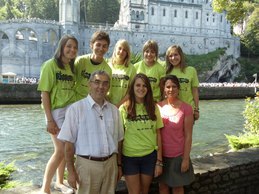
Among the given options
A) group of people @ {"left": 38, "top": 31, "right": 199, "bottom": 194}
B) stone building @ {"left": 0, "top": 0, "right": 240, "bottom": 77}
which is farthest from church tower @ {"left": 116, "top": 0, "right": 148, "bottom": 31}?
group of people @ {"left": 38, "top": 31, "right": 199, "bottom": 194}

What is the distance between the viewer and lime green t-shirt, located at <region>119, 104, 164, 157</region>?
3828mm

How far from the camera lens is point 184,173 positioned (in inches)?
160

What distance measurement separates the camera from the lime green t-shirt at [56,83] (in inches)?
158

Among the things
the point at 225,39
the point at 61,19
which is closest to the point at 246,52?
the point at 225,39

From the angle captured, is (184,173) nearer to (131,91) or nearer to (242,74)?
(131,91)

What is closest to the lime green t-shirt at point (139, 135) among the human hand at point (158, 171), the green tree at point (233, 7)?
the human hand at point (158, 171)

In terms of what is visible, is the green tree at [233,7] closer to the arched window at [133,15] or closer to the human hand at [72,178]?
the human hand at [72,178]

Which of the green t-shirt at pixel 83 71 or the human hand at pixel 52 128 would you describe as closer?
the human hand at pixel 52 128

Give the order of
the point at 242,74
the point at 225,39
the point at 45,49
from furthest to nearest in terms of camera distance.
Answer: the point at 225,39, the point at 242,74, the point at 45,49

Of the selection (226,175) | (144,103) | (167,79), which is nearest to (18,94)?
(226,175)

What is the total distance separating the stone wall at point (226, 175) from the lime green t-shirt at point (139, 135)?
0.85 meters

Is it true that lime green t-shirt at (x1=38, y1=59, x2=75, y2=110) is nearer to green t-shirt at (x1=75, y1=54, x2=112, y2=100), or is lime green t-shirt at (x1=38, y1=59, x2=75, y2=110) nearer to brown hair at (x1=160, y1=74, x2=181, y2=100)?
green t-shirt at (x1=75, y1=54, x2=112, y2=100)

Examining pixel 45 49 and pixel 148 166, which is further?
pixel 45 49

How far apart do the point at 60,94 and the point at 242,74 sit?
56571mm
